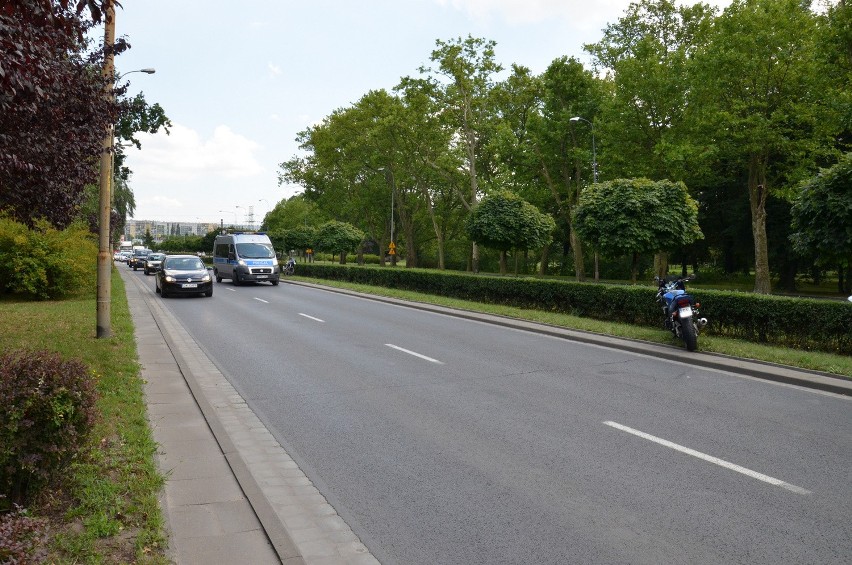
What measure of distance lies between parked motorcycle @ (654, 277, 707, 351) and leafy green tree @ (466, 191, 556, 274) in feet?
66.4

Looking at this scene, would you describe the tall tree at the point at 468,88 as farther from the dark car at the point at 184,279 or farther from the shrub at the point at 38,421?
the shrub at the point at 38,421

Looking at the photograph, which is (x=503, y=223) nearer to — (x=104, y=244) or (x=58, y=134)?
(x=104, y=244)

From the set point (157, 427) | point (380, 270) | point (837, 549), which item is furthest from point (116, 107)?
point (380, 270)

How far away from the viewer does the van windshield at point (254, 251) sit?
3331 centimetres

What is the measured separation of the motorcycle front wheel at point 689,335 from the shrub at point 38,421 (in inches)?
395

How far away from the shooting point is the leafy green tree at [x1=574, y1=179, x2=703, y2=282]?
2022 cm

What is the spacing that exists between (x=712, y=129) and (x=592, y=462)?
29389 mm

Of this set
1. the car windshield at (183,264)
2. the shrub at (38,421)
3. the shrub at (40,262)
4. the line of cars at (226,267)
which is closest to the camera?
the shrub at (38,421)

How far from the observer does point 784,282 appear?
40594 mm

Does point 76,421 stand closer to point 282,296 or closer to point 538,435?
point 538,435

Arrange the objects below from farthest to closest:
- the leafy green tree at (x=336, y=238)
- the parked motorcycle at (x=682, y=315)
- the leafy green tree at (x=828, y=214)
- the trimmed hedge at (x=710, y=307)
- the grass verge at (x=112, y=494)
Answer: the leafy green tree at (x=336, y=238)
the leafy green tree at (x=828, y=214)
the parked motorcycle at (x=682, y=315)
the trimmed hedge at (x=710, y=307)
the grass verge at (x=112, y=494)

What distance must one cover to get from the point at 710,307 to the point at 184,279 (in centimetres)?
1898

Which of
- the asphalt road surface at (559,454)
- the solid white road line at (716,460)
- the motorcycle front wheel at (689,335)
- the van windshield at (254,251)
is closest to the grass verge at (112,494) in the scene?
the asphalt road surface at (559,454)

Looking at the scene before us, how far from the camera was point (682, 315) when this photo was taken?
11.8 metres
